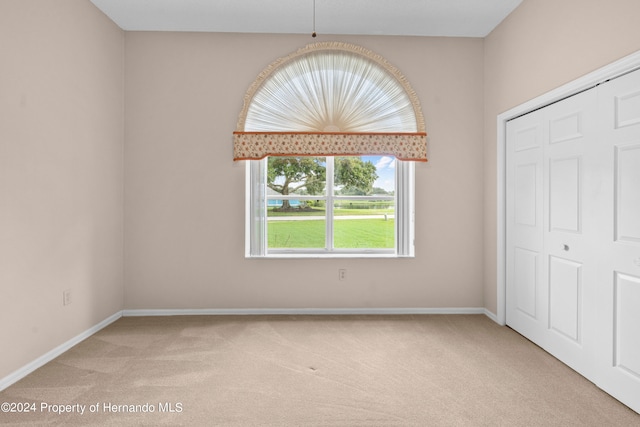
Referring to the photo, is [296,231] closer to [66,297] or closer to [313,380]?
[313,380]

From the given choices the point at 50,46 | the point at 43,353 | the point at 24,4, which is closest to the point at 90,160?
the point at 50,46

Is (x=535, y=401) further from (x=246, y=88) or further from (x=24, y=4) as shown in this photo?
(x=24, y=4)

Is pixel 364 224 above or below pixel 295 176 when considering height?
below

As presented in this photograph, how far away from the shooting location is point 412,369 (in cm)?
273

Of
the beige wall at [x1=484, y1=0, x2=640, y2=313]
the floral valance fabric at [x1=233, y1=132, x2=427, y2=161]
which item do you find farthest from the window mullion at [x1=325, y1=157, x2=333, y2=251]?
the beige wall at [x1=484, y1=0, x2=640, y2=313]

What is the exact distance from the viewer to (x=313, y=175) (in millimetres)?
4145

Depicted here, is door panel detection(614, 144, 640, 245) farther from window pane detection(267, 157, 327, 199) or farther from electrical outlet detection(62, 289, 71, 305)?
electrical outlet detection(62, 289, 71, 305)

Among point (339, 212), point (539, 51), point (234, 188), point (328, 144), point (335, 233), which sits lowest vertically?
point (335, 233)

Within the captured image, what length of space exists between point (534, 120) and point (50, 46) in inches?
156

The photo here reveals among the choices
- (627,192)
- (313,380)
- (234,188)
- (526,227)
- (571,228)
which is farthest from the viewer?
(234,188)

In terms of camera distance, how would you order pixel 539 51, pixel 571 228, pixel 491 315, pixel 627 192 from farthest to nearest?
pixel 491 315, pixel 539 51, pixel 571 228, pixel 627 192

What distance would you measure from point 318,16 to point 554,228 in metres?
2.86

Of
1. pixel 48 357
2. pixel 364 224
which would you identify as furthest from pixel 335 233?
pixel 48 357

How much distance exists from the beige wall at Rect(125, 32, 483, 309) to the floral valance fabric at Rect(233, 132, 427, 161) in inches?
6.7
